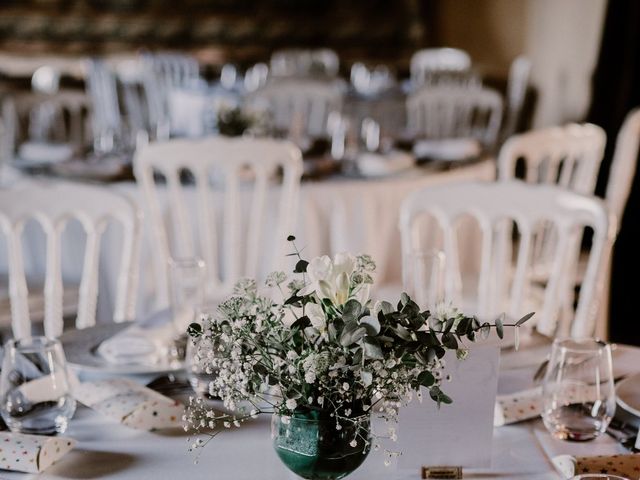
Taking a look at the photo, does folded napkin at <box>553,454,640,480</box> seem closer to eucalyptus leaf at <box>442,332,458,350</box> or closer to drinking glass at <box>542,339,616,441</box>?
drinking glass at <box>542,339,616,441</box>

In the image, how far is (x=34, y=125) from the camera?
5.67 m

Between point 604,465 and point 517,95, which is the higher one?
point 604,465

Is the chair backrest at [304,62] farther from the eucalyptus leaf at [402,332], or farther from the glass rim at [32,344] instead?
the eucalyptus leaf at [402,332]

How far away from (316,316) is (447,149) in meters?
2.58

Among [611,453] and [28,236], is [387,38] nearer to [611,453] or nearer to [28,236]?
[28,236]

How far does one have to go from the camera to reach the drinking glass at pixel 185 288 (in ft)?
5.38

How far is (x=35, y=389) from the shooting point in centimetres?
128

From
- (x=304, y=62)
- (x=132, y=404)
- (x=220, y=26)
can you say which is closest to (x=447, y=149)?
(x=132, y=404)

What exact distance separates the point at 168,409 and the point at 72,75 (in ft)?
22.0

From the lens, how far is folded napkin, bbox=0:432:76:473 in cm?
119

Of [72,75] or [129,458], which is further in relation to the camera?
[72,75]

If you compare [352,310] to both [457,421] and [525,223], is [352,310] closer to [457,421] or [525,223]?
[457,421]

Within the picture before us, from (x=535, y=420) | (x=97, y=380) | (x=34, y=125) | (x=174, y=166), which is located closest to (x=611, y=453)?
(x=535, y=420)

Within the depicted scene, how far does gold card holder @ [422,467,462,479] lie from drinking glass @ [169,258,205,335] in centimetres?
60
